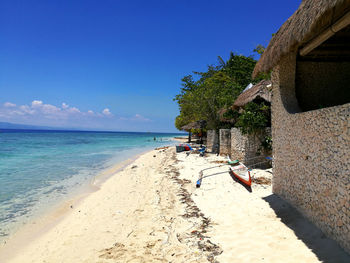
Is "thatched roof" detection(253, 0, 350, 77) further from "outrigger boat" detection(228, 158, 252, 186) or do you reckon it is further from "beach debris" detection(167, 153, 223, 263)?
"beach debris" detection(167, 153, 223, 263)

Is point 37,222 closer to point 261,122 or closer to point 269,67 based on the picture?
point 269,67

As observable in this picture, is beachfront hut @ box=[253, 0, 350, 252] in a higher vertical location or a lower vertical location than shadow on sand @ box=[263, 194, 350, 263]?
higher

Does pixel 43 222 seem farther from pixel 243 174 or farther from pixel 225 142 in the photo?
pixel 225 142

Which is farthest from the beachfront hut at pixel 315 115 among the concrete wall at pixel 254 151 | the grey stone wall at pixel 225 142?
the grey stone wall at pixel 225 142

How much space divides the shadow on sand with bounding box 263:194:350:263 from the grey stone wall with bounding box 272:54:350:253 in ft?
0.28

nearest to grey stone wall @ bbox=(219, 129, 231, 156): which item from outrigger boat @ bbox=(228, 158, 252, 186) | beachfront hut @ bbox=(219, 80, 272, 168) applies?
beachfront hut @ bbox=(219, 80, 272, 168)

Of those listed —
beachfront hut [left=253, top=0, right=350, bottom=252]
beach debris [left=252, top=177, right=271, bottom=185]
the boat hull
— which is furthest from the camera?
beach debris [left=252, top=177, right=271, bottom=185]

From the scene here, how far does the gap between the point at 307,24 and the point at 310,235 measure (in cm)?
303

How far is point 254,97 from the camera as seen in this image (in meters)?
7.86

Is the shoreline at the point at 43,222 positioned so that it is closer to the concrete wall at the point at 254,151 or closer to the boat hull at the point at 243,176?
the boat hull at the point at 243,176

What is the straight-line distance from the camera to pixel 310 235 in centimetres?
297

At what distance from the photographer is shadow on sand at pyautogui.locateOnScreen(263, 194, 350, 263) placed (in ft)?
Answer: 8.04

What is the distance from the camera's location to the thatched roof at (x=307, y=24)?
2.68 metres

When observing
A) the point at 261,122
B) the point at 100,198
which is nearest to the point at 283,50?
the point at 261,122
